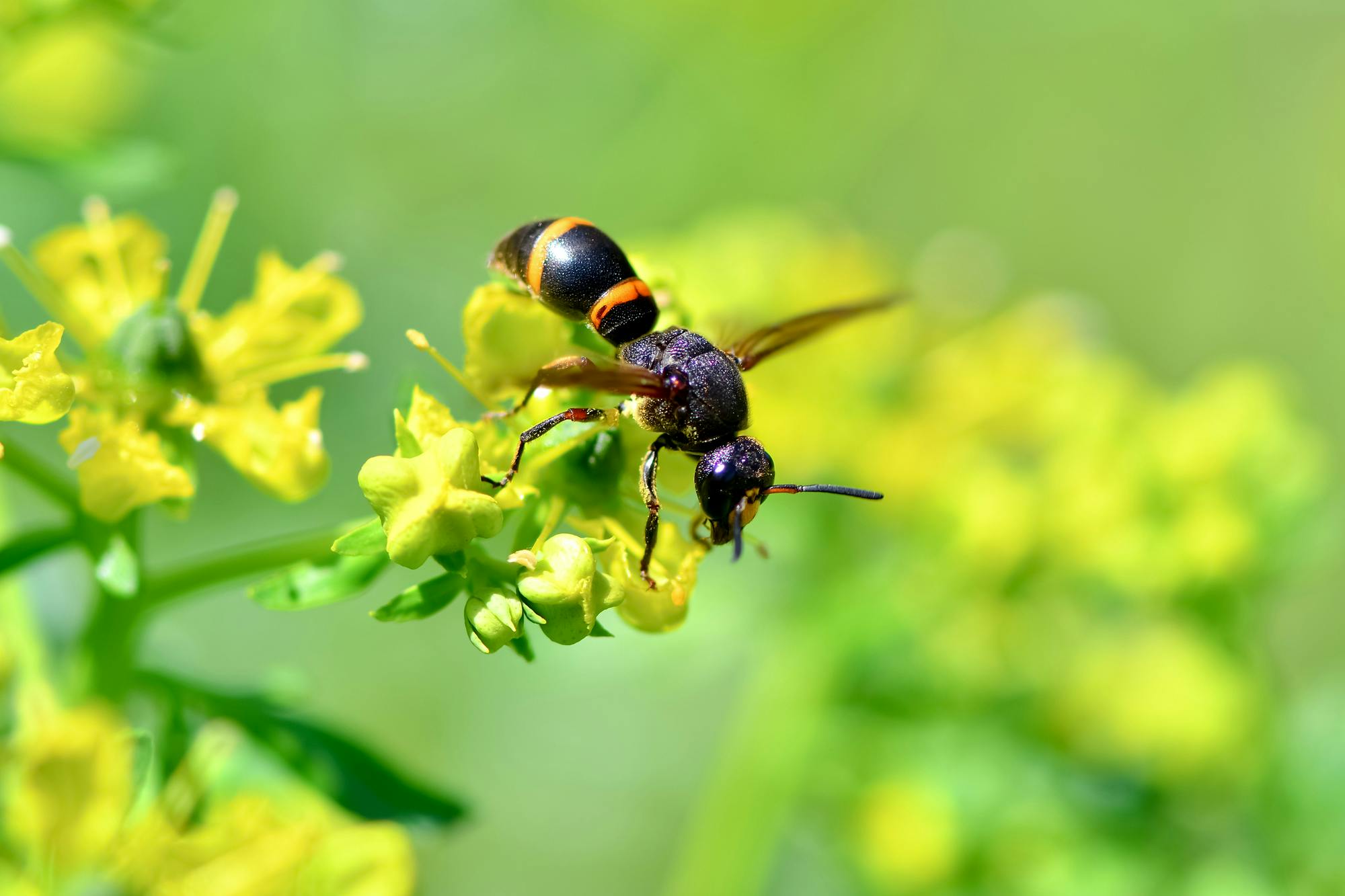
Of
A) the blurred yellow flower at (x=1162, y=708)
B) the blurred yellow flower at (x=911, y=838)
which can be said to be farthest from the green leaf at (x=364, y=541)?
the blurred yellow flower at (x=1162, y=708)

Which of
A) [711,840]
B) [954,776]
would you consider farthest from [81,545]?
[954,776]

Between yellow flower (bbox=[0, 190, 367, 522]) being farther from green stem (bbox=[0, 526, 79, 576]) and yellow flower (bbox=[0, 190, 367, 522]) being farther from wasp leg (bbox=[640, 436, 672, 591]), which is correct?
wasp leg (bbox=[640, 436, 672, 591])

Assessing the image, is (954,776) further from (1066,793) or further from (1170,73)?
(1170,73)

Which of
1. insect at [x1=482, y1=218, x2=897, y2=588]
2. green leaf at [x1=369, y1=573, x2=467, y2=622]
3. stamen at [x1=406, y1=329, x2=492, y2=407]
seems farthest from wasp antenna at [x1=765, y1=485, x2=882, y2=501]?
green leaf at [x1=369, y1=573, x2=467, y2=622]

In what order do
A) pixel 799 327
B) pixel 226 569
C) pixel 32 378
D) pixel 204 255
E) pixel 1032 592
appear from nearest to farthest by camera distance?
pixel 32 378, pixel 226 569, pixel 204 255, pixel 799 327, pixel 1032 592

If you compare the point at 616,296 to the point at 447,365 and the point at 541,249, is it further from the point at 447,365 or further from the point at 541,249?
the point at 447,365

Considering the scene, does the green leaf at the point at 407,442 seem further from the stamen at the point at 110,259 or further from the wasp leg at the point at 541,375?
the stamen at the point at 110,259

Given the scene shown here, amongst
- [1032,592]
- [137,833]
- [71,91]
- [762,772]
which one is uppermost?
[137,833]

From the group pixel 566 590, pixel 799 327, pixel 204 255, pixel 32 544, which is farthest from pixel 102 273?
pixel 799 327
